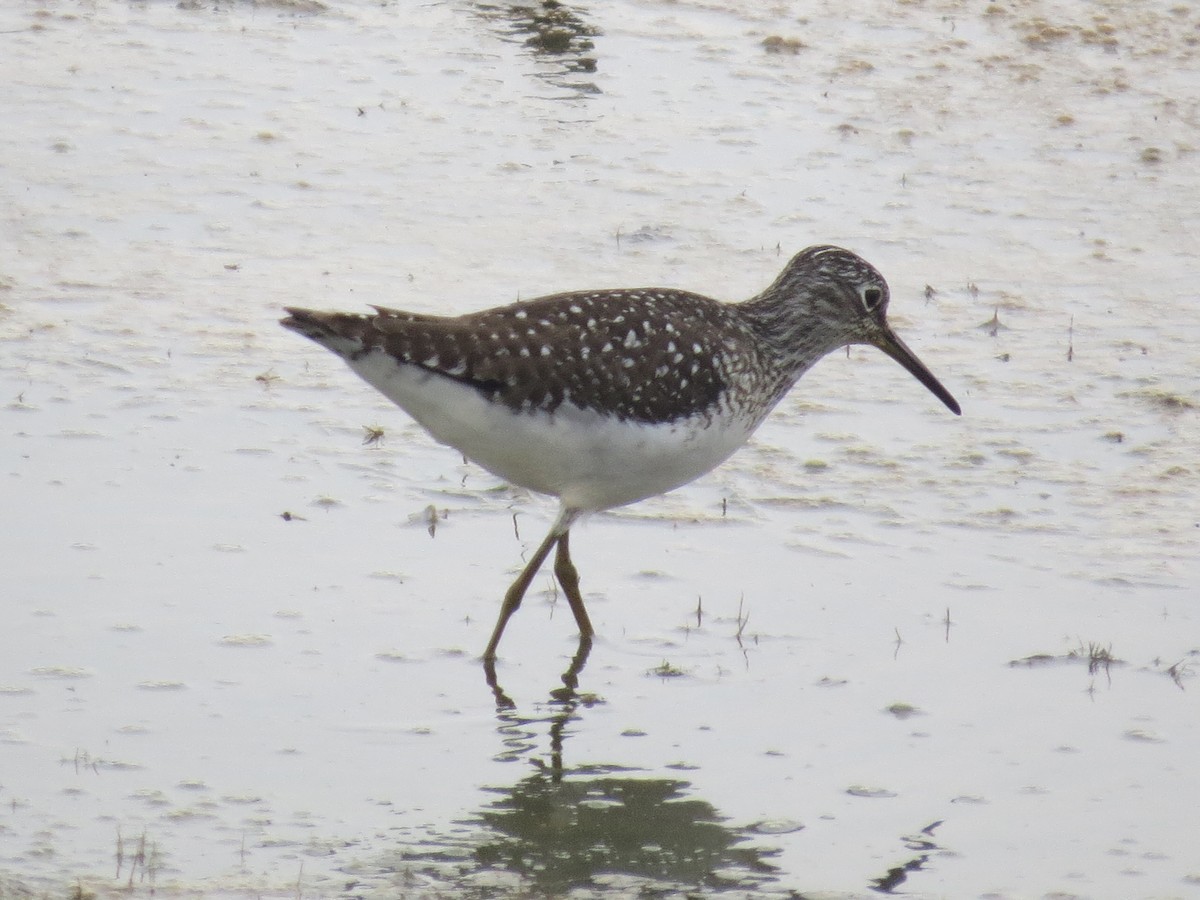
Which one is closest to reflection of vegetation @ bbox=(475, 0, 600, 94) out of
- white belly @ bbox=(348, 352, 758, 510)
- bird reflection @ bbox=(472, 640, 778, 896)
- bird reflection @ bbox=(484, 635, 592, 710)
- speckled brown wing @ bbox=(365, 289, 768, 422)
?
speckled brown wing @ bbox=(365, 289, 768, 422)

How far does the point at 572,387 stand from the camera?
666 centimetres

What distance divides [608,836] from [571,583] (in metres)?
1.52

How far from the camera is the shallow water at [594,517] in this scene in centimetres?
562

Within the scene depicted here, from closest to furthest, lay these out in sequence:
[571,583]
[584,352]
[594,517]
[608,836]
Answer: [608,836]
[584,352]
[571,583]
[594,517]

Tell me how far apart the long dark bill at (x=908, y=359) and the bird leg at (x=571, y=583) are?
6.14 feet

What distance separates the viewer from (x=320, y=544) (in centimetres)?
730

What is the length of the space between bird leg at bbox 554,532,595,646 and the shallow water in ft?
0.30

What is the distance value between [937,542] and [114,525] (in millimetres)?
3429

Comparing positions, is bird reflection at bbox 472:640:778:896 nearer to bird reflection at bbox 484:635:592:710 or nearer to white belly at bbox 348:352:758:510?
bird reflection at bbox 484:635:592:710

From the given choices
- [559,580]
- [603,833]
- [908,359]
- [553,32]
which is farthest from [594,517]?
[553,32]

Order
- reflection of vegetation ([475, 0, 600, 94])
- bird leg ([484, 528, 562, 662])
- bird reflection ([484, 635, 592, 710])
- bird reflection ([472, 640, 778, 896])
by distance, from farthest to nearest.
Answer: reflection of vegetation ([475, 0, 600, 94]) < bird leg ([484, 528, 562, 662]) < bird reflection ([484, 635, 592, 710]) < bird reflection ([472, 640, 778, 896])

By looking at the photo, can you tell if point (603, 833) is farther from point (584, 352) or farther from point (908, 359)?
point (908, 359)

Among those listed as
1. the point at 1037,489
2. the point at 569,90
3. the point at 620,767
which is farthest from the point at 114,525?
the point at 569,90

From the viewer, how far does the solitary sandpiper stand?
6547 mm
